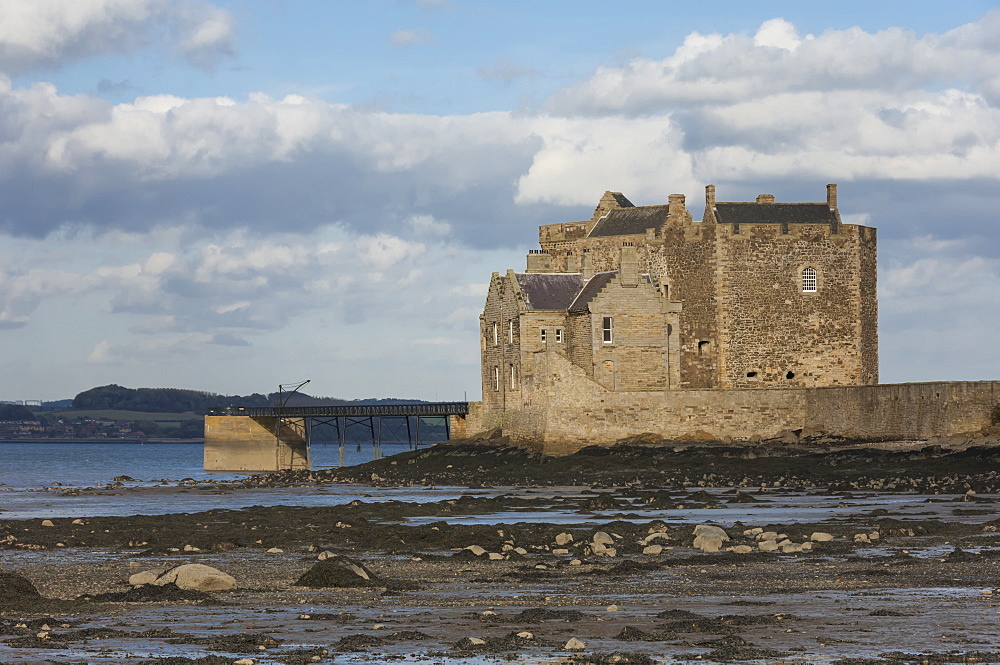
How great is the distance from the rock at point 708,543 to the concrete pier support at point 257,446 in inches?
2243

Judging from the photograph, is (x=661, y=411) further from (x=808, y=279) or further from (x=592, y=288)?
(x=808, y=279)

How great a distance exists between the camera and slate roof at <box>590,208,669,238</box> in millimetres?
64188

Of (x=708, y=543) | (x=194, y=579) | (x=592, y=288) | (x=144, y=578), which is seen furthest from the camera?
(x=592, y=288)

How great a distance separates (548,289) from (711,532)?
1382 inches

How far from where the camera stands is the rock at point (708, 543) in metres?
22.7

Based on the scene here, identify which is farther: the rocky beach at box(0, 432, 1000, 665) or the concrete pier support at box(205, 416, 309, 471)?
the concrete pier support at box(205, 416, 309, 471)

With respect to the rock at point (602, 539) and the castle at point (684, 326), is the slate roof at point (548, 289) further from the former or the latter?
the rock at point (602, 539)

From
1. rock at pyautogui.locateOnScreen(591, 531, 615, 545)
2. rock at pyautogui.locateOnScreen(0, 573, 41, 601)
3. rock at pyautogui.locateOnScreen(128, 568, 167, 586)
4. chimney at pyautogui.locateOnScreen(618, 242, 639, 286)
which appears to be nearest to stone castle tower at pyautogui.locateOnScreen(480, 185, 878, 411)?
chimney at pyautogui.locateOnScreen(618, 242, 639, 286)

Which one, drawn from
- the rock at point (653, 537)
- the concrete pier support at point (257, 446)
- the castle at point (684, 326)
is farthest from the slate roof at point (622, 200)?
the rock at point (653, 537)

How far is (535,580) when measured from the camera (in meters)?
19.5

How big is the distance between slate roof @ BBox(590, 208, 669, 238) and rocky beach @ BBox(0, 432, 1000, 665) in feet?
87.9

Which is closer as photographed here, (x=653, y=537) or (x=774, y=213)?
(x=653, y=537)

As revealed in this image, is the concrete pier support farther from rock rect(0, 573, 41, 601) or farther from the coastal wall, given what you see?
rock rect(0, 573, 41, 601)

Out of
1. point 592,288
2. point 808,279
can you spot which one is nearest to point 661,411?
point 592,288
